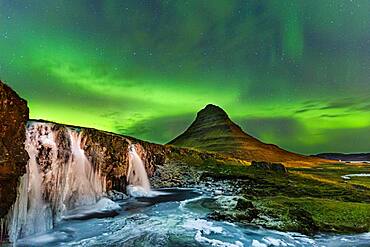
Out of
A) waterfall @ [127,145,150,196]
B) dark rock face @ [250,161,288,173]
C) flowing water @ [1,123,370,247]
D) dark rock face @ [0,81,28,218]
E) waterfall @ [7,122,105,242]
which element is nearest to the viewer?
dark rock face @ [0,81,28,218]

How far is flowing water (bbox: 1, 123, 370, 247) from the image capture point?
17250 mm

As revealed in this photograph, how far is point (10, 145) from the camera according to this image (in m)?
15.4

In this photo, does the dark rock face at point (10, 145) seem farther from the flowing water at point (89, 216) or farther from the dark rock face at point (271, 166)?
the dark rock face at point (271, 166)

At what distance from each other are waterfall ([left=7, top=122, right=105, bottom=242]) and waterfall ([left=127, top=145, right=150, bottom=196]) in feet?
19.7

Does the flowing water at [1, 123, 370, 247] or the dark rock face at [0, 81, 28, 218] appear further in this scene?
the flowing water at [1, 123, 370, 247]

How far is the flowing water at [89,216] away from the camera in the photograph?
56.6ft

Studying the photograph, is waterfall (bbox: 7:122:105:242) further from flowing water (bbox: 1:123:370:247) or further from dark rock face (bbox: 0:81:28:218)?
dark rock face (bbox: 0:81:28:218)

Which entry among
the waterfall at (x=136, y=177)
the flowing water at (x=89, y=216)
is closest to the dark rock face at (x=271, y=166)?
the waterfall at (x=136, y=177)

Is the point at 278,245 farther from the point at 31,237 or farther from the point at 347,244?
the point at 31,237

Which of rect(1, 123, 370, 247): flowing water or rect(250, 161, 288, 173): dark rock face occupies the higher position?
rect(250, 161, 288, 173): dark rock face

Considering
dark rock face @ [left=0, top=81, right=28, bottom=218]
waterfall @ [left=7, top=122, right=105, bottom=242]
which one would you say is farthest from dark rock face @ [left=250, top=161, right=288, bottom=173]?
dark rock face @ [left=0, top=81, right=28, bottom=218]

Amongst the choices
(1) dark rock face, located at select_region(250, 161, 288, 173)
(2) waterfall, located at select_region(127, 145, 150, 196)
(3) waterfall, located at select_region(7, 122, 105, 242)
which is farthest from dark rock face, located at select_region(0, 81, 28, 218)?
(1) dark rock face, located at select_region(250, 161, 288, 173)

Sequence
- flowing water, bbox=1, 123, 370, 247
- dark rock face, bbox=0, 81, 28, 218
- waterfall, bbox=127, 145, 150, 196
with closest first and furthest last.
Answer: dark rock face, bbox=0, 81, 28, 218
flowing water, bbox=1, 123, 370, 247
waterfall, bbox=127, 145, 150, 196

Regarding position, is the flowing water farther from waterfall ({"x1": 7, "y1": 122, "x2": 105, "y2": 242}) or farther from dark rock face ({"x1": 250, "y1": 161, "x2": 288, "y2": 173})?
dark rock face ({"x1": 250, "y1": 161, "x2": 288, "y2": 173})
